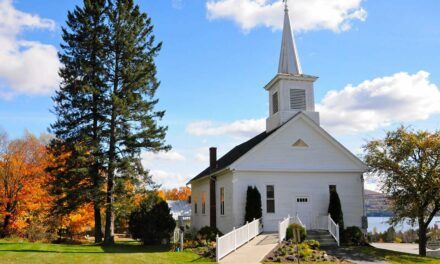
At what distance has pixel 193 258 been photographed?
714 inches

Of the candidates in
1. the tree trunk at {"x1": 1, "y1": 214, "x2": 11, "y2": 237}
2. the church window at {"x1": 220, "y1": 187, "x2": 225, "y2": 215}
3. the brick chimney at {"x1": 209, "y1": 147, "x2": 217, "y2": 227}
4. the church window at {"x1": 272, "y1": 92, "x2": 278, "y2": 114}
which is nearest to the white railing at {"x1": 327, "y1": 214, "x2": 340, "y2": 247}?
the church window at {"x1": 220, "y1": 187, "x2": 225, "y2": 215}

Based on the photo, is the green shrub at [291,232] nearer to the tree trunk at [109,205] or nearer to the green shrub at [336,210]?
the green shrub at [336,210]

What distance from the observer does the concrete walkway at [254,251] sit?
1698 cm

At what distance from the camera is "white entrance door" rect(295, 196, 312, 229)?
24375mm


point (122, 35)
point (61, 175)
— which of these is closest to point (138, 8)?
point (122, 35)

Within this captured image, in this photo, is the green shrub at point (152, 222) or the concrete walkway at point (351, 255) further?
the green shrub at point (152, 222)

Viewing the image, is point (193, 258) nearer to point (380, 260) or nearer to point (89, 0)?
point (380, 260)

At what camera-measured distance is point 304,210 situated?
2459 centimetres

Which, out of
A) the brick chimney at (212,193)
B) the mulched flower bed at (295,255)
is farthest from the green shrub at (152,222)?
the mulched flower bed at (295,255)

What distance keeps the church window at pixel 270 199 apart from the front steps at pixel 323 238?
2629mm

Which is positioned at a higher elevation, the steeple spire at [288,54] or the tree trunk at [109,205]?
the steeple spire at [288,54]

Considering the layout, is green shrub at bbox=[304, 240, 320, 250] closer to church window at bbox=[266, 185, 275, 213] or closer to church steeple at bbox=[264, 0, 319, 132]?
church window at bbox=[266, 185, 275, 213]

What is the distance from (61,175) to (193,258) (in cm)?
1255

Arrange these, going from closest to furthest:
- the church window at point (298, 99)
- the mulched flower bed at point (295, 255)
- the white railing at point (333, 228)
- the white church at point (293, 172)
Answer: the mulched flower bed at point (295, 255)
the white railing at point (333, 228)
the white church at point (293, 172)
the church window at point (298, 99)
